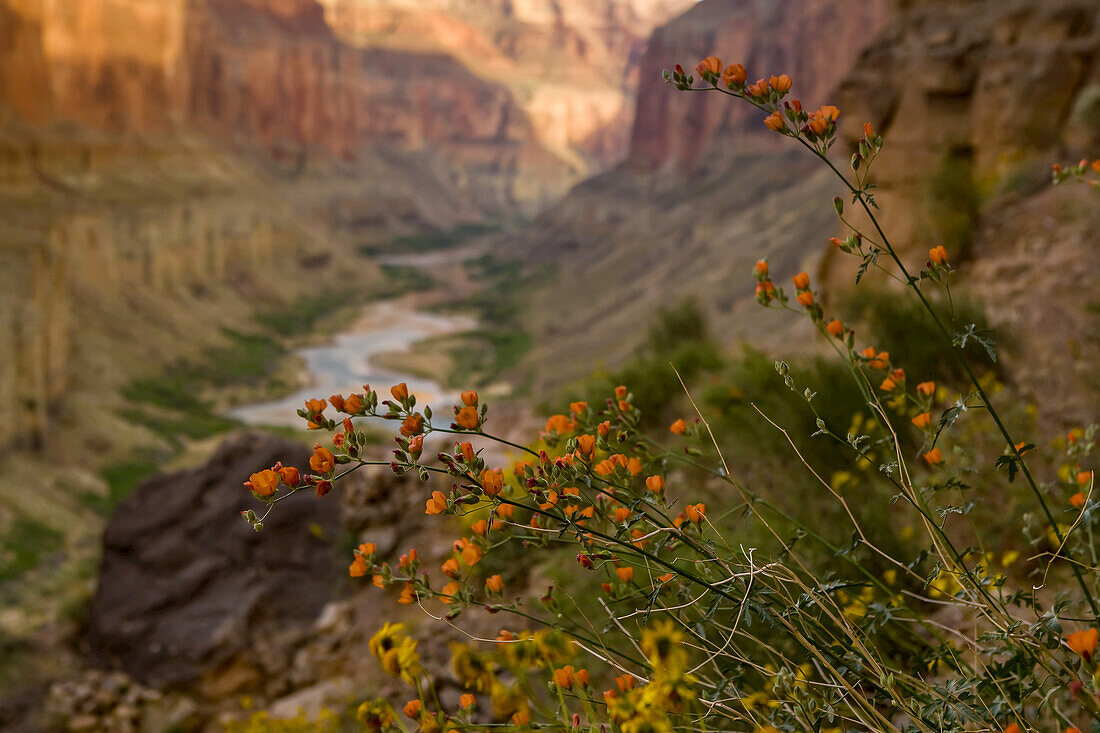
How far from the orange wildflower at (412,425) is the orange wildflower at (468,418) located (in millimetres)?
57

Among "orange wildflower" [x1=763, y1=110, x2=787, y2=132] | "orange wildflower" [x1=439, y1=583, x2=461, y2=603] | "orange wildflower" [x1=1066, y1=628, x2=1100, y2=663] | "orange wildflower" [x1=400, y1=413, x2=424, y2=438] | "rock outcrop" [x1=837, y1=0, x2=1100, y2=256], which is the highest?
"rock outcrop" [x1=837, y1=0, x2=1100, y2=256]

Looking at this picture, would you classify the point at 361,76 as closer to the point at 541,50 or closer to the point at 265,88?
the point at 265,88

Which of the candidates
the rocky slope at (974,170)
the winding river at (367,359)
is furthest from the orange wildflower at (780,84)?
the winding river at (367,359)

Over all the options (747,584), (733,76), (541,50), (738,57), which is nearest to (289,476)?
(747,584)

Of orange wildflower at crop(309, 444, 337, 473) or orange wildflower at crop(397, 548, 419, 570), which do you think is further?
orange wildflower at crop(397, 548, 419, 570)

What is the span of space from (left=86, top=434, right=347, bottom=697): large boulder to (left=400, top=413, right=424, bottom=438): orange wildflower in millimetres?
4813

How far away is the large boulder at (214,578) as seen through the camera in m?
5.40

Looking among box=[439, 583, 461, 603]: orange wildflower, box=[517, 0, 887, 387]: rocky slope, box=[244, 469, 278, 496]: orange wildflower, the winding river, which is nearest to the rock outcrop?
box=[439, 583, 461, 603]: orange wildflower

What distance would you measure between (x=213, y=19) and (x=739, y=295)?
5078 cm

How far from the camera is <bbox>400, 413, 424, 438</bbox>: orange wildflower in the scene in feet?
3.74

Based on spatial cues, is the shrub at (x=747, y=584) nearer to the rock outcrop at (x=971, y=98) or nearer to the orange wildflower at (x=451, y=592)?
the orange wildflower at (x=451, y=592)

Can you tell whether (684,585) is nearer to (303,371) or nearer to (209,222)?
(303,371)

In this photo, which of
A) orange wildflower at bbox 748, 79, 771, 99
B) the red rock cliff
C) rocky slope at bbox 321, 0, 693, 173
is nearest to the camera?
orange wildflower at bbox 748, 79, 771, 99

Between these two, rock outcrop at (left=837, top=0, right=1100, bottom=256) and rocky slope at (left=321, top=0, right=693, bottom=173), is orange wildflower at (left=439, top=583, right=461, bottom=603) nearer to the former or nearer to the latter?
rock outcrop at (left=837, top=0, right=1100, bottom=256)
